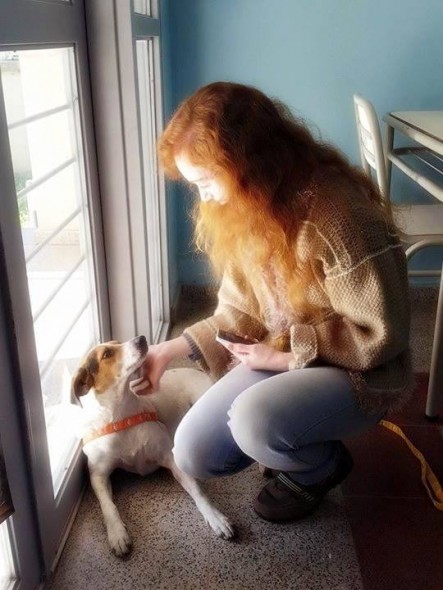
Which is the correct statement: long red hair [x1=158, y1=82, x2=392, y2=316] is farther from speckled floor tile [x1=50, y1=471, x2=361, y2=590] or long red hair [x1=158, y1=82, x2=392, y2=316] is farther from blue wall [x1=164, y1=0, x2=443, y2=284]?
blue wall [x1=164, y1=0, x2=443, y2=284]

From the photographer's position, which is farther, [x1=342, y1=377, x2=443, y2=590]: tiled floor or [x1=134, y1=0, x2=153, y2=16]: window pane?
[x1=134, y1=0, x2=153, y2=16]: window pane

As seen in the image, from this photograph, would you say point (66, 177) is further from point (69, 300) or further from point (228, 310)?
point (228, 310)

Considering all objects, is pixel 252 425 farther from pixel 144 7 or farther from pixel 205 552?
pixel 144 7

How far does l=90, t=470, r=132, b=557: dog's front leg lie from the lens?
1.32 metres

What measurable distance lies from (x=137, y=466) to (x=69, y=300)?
17.7 inches

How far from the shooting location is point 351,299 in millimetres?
1126

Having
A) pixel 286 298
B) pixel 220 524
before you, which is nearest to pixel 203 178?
pixel 286 298

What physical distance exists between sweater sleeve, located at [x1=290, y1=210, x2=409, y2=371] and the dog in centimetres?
43

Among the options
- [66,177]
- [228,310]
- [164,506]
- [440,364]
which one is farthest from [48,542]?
[440,364]

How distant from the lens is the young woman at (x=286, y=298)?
1089mm

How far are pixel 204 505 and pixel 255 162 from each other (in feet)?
2.65

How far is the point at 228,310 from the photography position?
4.71 feet

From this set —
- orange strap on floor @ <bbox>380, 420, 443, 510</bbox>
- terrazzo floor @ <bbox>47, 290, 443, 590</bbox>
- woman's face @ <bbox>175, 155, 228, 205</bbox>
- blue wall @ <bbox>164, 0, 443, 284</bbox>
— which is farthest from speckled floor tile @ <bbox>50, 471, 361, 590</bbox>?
blue wall @ <bbox>164, 0, 443, 284</bbox>

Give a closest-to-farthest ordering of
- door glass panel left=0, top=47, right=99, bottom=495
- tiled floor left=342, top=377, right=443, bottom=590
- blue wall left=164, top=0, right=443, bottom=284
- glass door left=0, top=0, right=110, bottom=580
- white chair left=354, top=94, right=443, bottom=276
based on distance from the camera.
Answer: glass door left=0, top=0, right=110, bottom=580
door glass panel left=0, top=47, right=99, bottom=495
tiled floor left=342, top=377, right=443, bottom=590
white chair left=354, top=94, right=443, bottom=276
blue wall left=164, top=0, right=443, bottom=284
